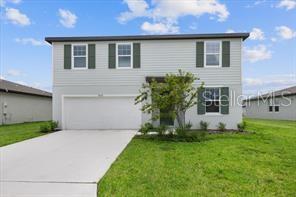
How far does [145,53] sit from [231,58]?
4.94 meters

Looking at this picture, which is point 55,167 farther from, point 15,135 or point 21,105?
point 21,105

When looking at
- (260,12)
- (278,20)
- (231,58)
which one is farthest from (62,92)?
(278,20)

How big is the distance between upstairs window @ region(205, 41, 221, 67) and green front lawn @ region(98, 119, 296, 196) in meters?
6.78

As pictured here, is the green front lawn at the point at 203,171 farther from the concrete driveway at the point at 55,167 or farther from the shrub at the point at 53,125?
the shrub at the point at 53,125

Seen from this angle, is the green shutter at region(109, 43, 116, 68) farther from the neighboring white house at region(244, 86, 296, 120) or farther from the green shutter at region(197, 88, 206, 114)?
the neighboring white house at region(244, 86, 296, 120)

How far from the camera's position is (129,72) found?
1589 cm

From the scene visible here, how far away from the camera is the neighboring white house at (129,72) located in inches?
611

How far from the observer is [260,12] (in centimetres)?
1645

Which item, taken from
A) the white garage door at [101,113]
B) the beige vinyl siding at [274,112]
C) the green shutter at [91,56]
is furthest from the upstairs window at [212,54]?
the beige vinyl siding at [274,112]

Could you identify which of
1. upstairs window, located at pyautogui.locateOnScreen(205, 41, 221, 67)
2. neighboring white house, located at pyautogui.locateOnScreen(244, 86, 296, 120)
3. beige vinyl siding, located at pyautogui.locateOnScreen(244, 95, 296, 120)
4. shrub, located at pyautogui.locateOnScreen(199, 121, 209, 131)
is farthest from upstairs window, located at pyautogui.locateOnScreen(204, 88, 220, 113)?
beige vinyl siding, located at pyautogui.locateOnScreen(244, 95, 296, 120)

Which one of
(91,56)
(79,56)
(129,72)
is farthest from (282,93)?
(79,56)

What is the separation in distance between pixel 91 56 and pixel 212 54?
708 centimetres

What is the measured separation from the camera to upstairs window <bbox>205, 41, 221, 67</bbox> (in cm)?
1559

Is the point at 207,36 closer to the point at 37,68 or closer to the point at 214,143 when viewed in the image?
the point at 214,143
